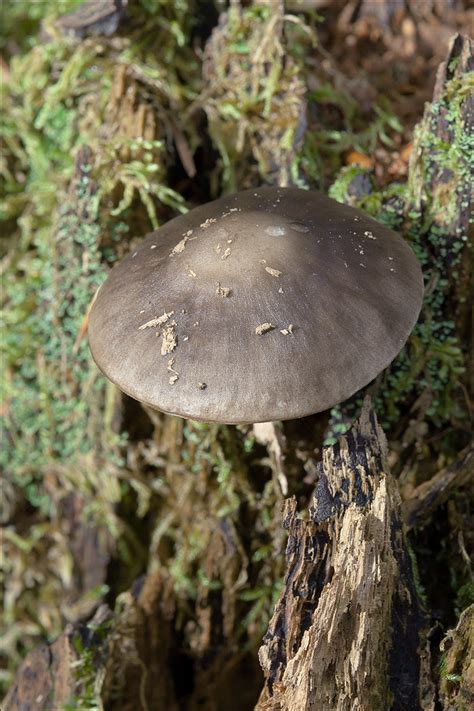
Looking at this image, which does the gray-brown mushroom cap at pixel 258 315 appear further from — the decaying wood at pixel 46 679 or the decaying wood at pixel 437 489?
the decaying wood at pixel 46 679

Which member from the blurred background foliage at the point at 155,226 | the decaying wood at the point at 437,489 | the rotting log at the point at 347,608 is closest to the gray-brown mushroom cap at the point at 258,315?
the rotting log at the point at 347,608

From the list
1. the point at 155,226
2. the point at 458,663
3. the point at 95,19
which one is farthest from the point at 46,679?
the point at 95,19

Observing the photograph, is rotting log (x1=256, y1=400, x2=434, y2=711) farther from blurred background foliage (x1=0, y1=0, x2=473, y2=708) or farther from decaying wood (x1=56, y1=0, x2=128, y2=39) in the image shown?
decaying wood (x1=56, y1=0, x2=128, y2=39)

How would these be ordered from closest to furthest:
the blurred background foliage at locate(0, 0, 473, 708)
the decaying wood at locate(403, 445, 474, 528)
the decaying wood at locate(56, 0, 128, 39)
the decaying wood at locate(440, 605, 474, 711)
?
the decaying wood at locate(440, 605, 474, 711) → the decaying wood at locate(403, 445, 474, 528) → the blurred background foliage at locate(0, 0, 473, 708) → the decaying wood at locate(56, 0, 128, 39)

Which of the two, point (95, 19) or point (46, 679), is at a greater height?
point (95, 19)

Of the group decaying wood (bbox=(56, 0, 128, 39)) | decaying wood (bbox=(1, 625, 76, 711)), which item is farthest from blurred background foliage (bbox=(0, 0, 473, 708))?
decaying wood (bbox=(1, 625, 76, 711))

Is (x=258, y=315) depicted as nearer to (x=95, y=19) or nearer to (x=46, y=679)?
(x=46, y=679)
